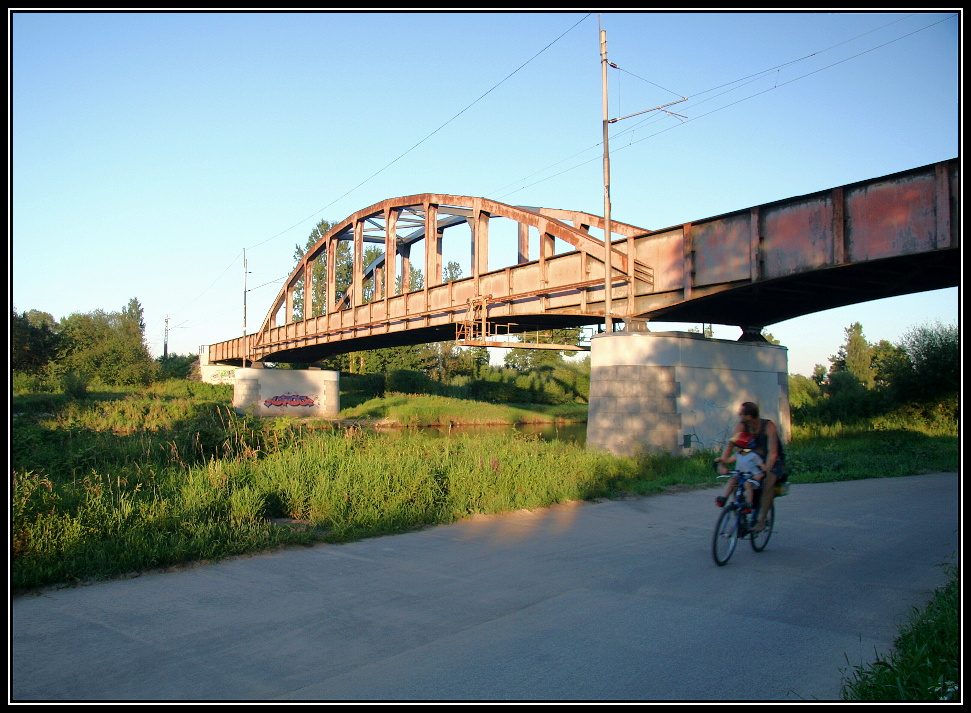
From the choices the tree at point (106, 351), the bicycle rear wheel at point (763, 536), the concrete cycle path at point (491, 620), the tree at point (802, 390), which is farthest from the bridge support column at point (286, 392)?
the bicycle rear wheel at point (763, 536)

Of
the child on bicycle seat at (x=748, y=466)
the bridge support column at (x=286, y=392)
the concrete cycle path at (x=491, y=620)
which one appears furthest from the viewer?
the bridge support column at (x=286, y=392)

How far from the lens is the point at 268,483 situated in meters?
9.85

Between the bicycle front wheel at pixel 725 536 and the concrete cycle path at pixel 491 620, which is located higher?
the bicycle front wheel at pixel 725 536

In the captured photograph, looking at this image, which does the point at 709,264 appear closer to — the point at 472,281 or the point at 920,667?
the point at 472,281

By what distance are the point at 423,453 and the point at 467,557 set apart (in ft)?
17.8

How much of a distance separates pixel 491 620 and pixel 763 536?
A: 13.1 ft

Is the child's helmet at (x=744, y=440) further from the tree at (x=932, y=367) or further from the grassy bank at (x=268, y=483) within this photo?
the tree at (x=932, y=367)

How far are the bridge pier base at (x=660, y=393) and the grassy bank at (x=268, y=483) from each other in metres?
1.12

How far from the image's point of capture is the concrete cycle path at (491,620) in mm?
4141

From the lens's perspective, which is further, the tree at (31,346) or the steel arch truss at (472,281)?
the tree at (31,346)

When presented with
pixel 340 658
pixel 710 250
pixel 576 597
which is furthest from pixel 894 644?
pixel 710 250

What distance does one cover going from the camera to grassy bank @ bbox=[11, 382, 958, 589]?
7.02m

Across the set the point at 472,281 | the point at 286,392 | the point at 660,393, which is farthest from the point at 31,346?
the point at 660,393

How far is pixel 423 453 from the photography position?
12.7m
